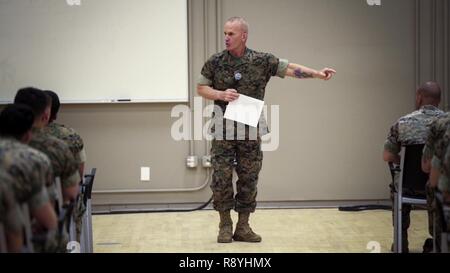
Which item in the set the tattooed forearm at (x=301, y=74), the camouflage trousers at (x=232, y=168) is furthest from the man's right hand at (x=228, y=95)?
the tattooed forearm at (x=301, y=74)

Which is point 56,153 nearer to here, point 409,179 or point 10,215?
point 10,215

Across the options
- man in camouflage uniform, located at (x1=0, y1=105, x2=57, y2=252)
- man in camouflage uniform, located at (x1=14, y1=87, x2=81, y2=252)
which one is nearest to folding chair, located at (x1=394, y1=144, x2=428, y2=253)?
man in camouflage uniform, located at (x1=14, y1=87, x2=81, y2=252)

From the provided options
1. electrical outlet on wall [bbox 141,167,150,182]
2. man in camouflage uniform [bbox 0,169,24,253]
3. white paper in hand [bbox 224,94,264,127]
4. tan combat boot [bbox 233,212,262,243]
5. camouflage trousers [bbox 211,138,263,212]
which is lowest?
tan combat boot [bbox 233,212,262,243]

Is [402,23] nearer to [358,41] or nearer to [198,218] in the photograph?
[358,41]

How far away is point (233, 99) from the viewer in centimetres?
440

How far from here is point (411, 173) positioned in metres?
3.90

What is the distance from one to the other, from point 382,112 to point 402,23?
2.67 feet

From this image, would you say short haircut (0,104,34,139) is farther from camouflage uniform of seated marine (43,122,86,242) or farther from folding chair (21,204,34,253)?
camouflage uniform of seated marine (43,122,86,242)

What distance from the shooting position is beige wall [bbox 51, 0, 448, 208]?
19.4 feet

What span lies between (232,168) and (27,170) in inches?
99.7

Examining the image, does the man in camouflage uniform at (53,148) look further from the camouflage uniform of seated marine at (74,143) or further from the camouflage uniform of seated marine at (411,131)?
the camouflage uniform of seated marine at (411,131)

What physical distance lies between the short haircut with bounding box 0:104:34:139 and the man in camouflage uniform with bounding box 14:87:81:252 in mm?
396

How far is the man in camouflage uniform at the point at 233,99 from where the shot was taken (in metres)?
4.48

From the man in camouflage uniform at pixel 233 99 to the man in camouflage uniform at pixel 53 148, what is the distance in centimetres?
169
